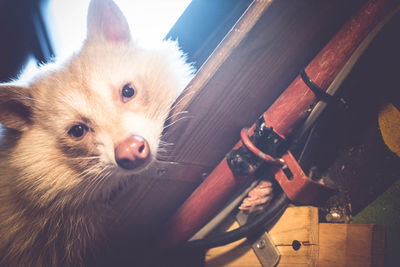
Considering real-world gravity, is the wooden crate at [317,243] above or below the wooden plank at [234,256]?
above

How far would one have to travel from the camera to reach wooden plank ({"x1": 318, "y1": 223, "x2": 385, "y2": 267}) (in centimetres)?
69

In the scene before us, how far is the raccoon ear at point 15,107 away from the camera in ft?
Result: 3.22

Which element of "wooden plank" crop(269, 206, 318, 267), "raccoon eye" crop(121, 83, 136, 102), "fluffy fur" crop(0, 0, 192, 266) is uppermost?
"wooden plank" crop(269, 206, 318, 267)

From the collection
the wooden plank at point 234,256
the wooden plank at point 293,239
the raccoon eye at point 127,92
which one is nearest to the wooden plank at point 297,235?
the wooden plank at point 293,239

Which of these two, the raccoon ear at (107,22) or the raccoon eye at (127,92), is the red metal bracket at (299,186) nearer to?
the raccoon eye at (127,92)

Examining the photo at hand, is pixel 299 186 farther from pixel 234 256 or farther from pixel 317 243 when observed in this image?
pixel 234 256

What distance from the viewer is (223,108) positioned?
838mm

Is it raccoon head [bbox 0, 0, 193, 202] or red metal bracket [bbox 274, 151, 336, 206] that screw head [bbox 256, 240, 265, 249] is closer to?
red metal bracket [bbox 274, 151, 336, 206]

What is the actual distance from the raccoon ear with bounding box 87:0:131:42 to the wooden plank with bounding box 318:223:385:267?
4.34ft


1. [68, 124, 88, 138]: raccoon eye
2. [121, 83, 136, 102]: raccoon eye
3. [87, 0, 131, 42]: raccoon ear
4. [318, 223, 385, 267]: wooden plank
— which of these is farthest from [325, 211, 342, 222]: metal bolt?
[87, 0, 131, 42]: raccoon ear

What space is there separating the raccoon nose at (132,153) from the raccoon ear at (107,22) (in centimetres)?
68

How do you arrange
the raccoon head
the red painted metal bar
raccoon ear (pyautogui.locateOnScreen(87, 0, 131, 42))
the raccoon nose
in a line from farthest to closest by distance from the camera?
raccoon ear (pyautogui.locateOnScreen(87, 0, 131, 42))
the raccoon head
the raccoon nose
the red painted metal bar

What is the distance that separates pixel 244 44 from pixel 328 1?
302 millimetres

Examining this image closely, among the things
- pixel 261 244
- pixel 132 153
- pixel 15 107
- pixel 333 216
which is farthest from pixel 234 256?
pixel 15 107
